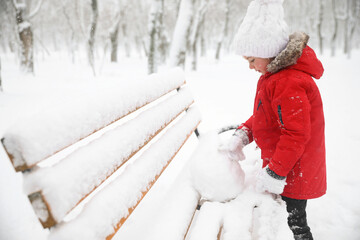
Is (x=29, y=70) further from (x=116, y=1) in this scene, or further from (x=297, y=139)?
(x=297, y=139)

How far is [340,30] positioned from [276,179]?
53.4 metres

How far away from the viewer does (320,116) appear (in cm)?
131

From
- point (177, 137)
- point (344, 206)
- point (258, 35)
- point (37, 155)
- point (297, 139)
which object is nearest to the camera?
point (37, 155)

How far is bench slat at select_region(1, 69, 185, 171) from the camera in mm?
610

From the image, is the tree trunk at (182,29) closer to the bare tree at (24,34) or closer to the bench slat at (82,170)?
the bench slat at (82,170)

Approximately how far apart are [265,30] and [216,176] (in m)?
0.90

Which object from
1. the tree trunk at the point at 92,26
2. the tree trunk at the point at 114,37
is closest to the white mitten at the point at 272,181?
the tree trunk at the point at 92,26

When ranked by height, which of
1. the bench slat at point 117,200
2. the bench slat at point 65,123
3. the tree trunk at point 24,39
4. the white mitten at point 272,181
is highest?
the tree trunk at point 24,39

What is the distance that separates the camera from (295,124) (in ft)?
3.79

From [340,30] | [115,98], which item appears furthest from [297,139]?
[340,30]

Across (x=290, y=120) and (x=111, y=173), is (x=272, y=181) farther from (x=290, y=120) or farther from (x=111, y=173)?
(x=111, y=173)

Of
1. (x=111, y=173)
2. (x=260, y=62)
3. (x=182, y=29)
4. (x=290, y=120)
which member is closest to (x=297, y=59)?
(x=260, y=62)

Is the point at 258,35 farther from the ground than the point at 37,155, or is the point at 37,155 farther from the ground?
the point at 258,35

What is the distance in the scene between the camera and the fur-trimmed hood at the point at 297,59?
1.19 metres
